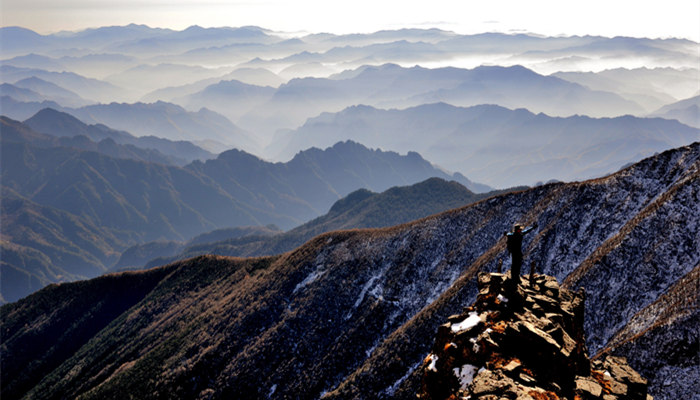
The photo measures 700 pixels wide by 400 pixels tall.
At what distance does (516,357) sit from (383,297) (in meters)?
72.5

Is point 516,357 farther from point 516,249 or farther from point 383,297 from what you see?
point 383,297

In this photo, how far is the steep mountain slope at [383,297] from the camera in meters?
57.6

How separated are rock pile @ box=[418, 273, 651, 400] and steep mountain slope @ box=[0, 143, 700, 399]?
22532 millimetres

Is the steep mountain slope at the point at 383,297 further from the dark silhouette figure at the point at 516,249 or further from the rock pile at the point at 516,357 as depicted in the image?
the dark silhouette figure at the point at 516,249

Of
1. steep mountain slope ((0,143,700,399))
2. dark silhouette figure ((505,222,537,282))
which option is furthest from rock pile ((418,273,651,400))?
steep mountain slope ((0,143,700,399))

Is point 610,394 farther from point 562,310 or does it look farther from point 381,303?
point 381,303

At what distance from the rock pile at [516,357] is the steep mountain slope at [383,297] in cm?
2253

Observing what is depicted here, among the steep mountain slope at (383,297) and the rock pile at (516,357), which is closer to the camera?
A: the rock pile at (516,357)

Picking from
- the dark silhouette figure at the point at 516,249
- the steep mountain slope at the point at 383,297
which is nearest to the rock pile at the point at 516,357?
the dark silhouette figure at the point at 516,249

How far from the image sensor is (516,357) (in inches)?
822

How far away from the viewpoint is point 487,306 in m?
24.7

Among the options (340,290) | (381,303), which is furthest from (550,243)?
(340,290)

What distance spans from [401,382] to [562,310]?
157 ft

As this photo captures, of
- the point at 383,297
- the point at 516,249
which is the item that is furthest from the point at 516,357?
the point at 383,297
